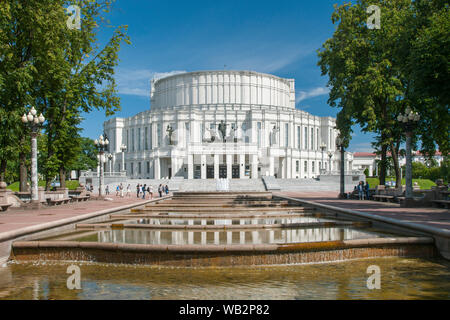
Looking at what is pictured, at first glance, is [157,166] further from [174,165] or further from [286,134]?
[286,134]

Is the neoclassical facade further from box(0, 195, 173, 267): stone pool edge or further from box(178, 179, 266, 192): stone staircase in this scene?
box(0, 195, 173, 267): stone pool edge

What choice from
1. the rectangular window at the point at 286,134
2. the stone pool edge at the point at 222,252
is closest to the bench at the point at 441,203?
the stone pool edge at the point at 222,252

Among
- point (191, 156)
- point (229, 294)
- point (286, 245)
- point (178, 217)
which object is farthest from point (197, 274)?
point (191, 156)

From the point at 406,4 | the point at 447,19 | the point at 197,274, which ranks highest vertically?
the point at 406,4

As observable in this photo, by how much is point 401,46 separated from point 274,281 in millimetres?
20396

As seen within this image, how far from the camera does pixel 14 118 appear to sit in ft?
74.8

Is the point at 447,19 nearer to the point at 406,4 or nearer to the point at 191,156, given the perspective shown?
the point at 406,4

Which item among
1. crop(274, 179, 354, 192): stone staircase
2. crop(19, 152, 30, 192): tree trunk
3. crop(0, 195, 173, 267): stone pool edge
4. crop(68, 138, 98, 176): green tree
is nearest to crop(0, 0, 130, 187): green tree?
crop(19, 152, 30, 192): tree trunk

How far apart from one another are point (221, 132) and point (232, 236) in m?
66.2
